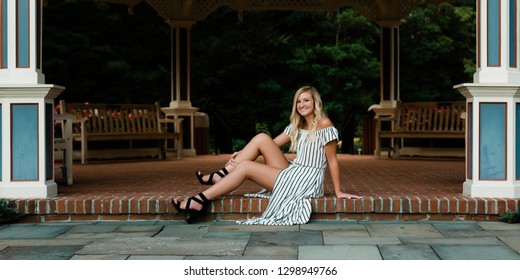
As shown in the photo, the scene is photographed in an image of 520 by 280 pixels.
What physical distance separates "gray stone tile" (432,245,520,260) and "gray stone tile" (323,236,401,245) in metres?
0.32

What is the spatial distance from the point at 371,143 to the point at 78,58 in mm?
9502

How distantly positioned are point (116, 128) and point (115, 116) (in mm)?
186

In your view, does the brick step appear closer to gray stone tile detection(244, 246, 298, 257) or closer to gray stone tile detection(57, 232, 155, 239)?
gray stone tile detection(57, 232, 155, 239)

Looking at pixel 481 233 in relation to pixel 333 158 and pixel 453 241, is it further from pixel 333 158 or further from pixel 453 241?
pixel 333 158

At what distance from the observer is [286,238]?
4953 mm

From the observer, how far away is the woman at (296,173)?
18.4ft

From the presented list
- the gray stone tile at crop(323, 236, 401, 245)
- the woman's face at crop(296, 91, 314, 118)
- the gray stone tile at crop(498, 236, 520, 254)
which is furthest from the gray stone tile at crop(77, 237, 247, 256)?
the gray stone tile at crop(498, 236, 520, 254)

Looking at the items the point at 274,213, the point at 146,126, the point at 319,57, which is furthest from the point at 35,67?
the point at 319,57

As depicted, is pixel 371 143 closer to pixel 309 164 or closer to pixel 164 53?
pixel 309 164

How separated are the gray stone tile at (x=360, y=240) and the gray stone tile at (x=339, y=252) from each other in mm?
118

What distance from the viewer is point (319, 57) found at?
2142cm

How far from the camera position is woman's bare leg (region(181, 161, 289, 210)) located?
221 inches

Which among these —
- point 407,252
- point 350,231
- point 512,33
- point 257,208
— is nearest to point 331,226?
point 350,231

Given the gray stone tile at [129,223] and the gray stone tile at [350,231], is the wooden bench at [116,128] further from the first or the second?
the gray stone tile at [350,231]
